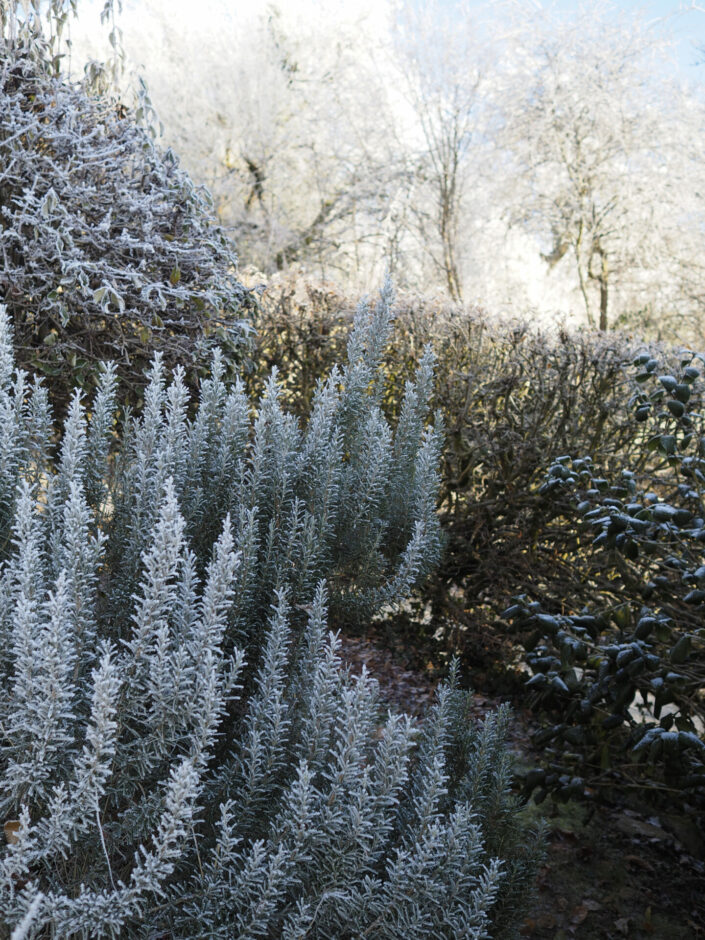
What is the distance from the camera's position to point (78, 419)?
1798 mm

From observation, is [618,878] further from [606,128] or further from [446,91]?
[606,128]

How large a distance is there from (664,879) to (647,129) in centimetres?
1645

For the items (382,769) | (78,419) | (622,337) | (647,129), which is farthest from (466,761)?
(647,129)

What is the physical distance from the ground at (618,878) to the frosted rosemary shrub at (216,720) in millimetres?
519

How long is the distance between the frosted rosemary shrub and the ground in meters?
0.52

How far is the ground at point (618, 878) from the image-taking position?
261cm

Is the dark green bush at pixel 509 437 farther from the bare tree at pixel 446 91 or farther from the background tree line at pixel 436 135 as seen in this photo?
the bare tree at pixel 446 91

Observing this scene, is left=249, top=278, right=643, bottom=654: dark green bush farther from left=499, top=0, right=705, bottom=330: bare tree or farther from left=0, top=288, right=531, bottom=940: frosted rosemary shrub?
left=499, top=0, right=705, bottom=330: bare tree

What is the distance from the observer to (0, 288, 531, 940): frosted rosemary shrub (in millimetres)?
1298

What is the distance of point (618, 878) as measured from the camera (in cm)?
289

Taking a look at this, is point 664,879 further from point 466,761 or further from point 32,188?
point 32,188

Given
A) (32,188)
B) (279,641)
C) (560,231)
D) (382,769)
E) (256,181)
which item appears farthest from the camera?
(560,231)

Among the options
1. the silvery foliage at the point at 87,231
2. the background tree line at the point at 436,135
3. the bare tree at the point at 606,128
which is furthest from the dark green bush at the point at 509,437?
the bare tree at the point at 606,128

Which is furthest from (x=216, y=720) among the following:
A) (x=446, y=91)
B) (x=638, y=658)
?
(x=446, y=91)
